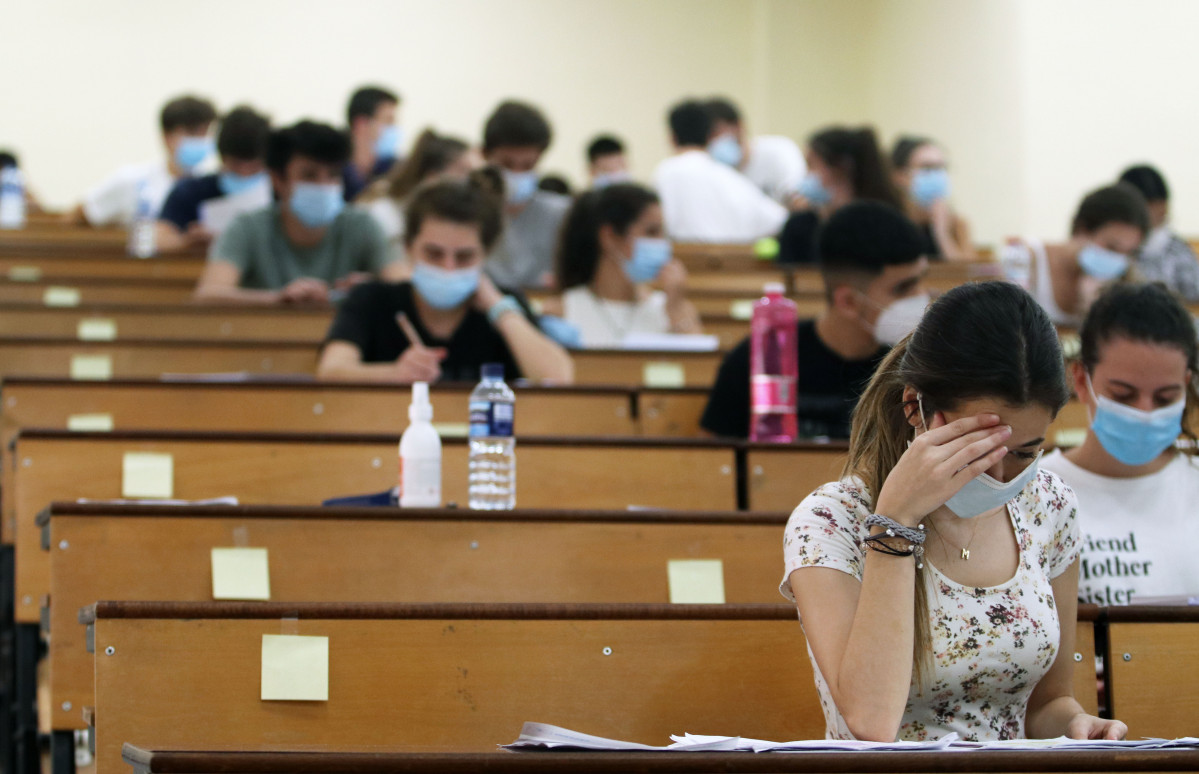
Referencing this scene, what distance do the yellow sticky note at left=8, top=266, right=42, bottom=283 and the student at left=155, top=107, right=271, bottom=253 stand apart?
0.54 m

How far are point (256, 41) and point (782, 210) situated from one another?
4.12 metres

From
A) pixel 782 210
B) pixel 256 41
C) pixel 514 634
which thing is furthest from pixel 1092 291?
pixel 256 41

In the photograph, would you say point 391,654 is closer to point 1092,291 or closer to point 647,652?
point 647,652

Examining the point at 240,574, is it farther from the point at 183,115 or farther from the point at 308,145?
the point at 183,115

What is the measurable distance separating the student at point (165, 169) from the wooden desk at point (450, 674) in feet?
16.7

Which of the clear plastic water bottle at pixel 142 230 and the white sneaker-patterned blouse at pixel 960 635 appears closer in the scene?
the white sneaker-patterned blouse at pixel 960 635

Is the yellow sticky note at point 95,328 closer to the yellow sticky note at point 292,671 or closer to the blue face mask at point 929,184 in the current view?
the yellow sticky note at point 292,671

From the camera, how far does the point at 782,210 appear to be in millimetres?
7059

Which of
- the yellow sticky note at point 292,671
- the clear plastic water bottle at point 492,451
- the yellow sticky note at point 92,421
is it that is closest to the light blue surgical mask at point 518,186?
the yellow sticky note at point 92,421

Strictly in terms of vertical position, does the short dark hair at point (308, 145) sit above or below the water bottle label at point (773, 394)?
above

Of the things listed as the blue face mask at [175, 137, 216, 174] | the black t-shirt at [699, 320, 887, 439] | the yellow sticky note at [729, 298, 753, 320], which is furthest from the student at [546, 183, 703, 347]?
the blue face mask at [175, 137, 216, 174]

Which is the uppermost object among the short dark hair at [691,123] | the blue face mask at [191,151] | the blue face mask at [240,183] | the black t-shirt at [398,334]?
the short dark hair at [691,123]

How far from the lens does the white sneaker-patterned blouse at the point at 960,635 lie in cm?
176

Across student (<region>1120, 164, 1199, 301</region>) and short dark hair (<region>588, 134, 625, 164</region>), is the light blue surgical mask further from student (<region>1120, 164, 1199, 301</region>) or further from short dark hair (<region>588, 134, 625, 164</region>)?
short dark hair (<region>588, 134, 625, 164</region>)
